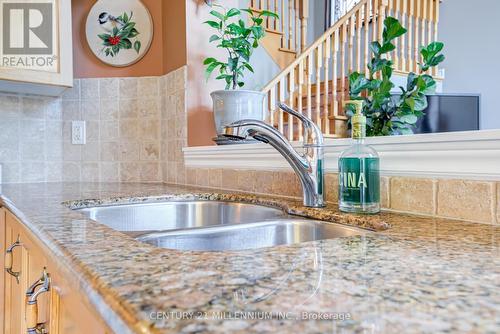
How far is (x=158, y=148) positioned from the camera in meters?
2.11

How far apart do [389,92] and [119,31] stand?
1430mm

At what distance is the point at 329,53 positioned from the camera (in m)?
3.54

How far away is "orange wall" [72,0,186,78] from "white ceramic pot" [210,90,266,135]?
0.49 meters

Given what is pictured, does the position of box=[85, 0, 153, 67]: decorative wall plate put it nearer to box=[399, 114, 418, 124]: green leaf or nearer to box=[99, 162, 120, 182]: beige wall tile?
box=[99, 162, 120, 182]: beige wall tile

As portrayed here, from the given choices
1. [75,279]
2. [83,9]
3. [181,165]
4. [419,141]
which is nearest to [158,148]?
[181,165]

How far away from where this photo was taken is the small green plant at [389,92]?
1190mm

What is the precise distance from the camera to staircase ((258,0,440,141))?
3.27m

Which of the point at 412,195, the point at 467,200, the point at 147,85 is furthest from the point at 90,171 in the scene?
the point at 467,200

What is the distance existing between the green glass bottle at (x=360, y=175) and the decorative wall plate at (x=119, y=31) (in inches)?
60.7

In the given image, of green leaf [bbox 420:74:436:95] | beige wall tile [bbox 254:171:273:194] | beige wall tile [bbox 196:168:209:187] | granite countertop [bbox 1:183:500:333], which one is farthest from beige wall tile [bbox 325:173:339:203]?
beige wall tile [bbox 196:168:209:187]

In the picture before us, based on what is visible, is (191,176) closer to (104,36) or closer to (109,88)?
(109,88)

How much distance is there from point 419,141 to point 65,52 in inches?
63.0

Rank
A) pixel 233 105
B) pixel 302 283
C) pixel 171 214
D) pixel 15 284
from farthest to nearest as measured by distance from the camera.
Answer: pixel 233 105, pixel 171 214, pixel 15 284, pixel 302 283

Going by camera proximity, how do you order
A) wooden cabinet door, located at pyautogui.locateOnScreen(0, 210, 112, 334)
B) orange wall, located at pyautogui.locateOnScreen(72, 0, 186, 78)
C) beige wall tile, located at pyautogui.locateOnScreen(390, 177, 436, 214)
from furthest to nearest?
orange wall, located at pyautogui.locateOnScreen(72, 0, 186, 78) → beige wall tile, located at pyautogui.locateOnScreen(390, 177, 436, 214) → wooden cabinet door, located at pyautogui.locateOnScreen(0, 210, 112, 334)
